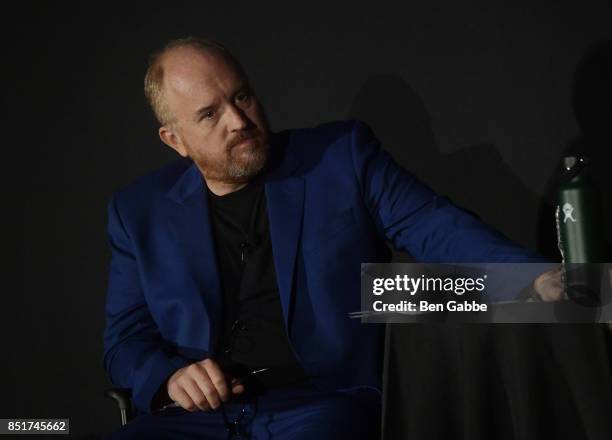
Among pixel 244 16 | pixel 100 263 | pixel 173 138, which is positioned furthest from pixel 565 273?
pixel 100 263

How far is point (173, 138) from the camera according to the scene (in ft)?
5.20

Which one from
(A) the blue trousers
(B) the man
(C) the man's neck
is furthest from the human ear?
(A) the blue trousers

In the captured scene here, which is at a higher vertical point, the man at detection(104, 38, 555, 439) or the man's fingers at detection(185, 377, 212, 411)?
the man at detection(104, 38, 555, 439)

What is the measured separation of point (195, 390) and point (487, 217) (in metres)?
1.01

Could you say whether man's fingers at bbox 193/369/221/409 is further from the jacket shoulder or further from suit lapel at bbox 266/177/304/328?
the jacket shoulder

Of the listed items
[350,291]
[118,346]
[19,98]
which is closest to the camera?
[350,291]

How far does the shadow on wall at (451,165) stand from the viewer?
1713 mm

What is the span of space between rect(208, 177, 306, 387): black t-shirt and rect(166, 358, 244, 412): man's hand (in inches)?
7.1

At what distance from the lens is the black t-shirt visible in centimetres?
138

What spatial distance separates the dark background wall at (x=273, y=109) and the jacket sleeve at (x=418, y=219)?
34 centimetres

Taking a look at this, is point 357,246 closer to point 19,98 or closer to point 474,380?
point 474,380

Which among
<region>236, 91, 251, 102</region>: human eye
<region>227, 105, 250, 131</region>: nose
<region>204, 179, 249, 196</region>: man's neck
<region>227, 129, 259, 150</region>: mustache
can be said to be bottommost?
<region>204, 179, 249, 196</region>: man's neck

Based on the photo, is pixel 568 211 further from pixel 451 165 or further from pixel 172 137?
pixel 172 137

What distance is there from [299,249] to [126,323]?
51 centimetres
